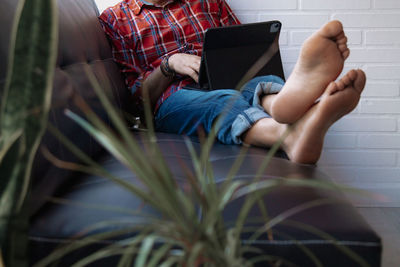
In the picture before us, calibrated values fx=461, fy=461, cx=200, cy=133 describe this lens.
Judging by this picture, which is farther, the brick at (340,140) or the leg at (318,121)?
the brick at (340,140)

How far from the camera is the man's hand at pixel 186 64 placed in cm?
164

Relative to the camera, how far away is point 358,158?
2.11 metres

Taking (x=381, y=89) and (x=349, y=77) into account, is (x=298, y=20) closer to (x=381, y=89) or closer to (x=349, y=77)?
(x=381, y=89)

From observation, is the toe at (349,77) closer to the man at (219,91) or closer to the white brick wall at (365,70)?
the man at (219,91)

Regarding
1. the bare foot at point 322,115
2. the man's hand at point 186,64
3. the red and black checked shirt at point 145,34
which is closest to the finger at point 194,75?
the man's hand at point 186,64

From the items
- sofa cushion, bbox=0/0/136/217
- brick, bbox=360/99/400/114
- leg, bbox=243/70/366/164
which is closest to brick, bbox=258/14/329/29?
brick, bbox=360/99/400/114

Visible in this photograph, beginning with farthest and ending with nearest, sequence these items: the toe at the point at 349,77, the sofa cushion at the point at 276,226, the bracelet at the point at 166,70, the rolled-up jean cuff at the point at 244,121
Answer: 1. the bracelet at the point at 166,70
2. the rolled-up jean cuff at the point at 244,121
3. the toe at the point at 349,77
4. the sofa cushion at the point at 276,226

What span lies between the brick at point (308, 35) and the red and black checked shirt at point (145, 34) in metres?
0.40

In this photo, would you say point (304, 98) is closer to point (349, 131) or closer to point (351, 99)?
point (351, 99)

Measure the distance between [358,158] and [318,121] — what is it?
1.12 meters

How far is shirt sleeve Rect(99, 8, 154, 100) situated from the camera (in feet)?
5.93

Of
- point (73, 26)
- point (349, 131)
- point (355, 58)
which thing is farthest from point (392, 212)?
point (73, 26)

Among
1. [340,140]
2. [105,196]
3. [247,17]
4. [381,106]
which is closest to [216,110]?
[105,196]

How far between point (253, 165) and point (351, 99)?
0.90 ft
